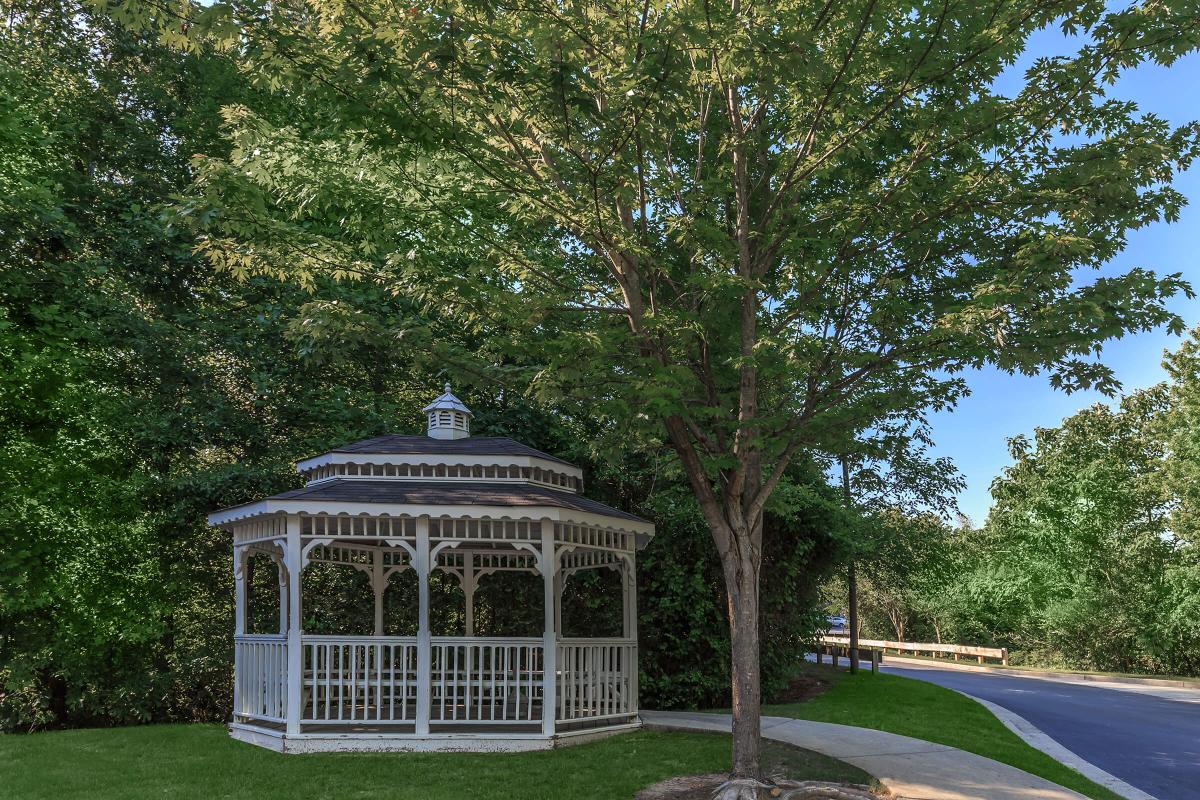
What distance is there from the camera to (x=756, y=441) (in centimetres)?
836

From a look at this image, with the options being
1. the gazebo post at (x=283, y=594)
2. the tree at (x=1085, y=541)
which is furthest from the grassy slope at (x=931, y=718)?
the tree at (x=1085, y=541)

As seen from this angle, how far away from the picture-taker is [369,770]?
9.43m

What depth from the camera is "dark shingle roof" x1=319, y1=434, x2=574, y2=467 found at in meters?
12.2

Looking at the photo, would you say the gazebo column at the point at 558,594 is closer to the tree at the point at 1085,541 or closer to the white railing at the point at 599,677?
the white railing at the point at 599,677

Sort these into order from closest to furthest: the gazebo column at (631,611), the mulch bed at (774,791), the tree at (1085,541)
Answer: the mulch bed at (774,791) < the gazebo column at (631,611) < the tree at (1085,541)

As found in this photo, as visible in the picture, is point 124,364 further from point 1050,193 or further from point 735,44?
point 1050,193

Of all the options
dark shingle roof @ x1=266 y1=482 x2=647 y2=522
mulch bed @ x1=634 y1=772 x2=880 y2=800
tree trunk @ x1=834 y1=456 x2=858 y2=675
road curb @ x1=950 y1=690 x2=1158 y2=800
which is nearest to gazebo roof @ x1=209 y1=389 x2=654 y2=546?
dark shingle roof @ x1=266 y1=482 x2=647 y2=522

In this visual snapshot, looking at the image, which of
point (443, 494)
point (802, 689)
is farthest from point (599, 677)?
point (802, 689)

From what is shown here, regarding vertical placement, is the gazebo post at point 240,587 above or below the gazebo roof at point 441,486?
below

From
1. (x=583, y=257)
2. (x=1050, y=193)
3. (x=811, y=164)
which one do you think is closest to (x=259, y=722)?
(x=583, y=257)

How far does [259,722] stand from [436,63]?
9567mm

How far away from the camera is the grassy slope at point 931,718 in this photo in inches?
373

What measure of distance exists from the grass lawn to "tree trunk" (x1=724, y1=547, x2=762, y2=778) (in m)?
0.85

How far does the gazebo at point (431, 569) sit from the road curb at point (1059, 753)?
537 centimetres
